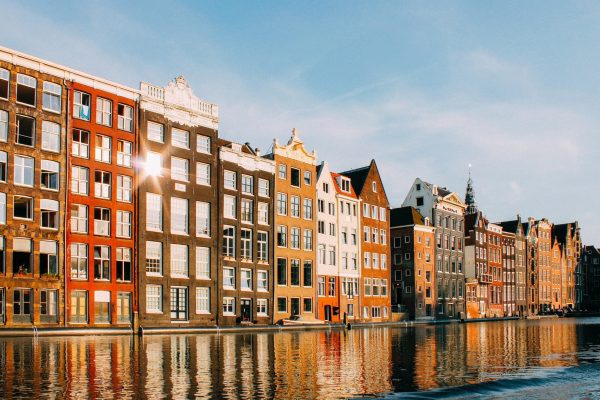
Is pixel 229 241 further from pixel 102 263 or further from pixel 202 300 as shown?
pixel 102 263

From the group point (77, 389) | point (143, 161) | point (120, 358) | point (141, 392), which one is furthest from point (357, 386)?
point (143, 161)

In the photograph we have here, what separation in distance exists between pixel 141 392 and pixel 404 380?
32.4ft

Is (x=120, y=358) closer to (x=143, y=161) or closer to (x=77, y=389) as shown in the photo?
(x=77, y=389)

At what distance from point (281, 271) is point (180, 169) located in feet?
64.8

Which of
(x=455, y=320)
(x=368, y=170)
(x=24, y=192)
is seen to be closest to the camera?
(x=24, y=192)

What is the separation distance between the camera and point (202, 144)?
77250 millimetres

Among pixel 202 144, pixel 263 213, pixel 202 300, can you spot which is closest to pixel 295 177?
pixel 263 213

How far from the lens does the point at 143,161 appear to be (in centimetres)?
6975

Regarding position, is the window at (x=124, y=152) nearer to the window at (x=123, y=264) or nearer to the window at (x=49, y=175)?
the window at (x=49, y=175)

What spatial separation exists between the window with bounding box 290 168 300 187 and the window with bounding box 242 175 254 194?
8.39 metres

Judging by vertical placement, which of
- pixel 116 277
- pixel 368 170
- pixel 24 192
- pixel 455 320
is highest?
pixel 368 170

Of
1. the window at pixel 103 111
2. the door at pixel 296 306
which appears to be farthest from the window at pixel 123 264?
the door at pixel 296 306

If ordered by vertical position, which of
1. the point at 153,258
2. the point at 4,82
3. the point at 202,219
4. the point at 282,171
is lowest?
the point at 153,258

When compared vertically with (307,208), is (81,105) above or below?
above
